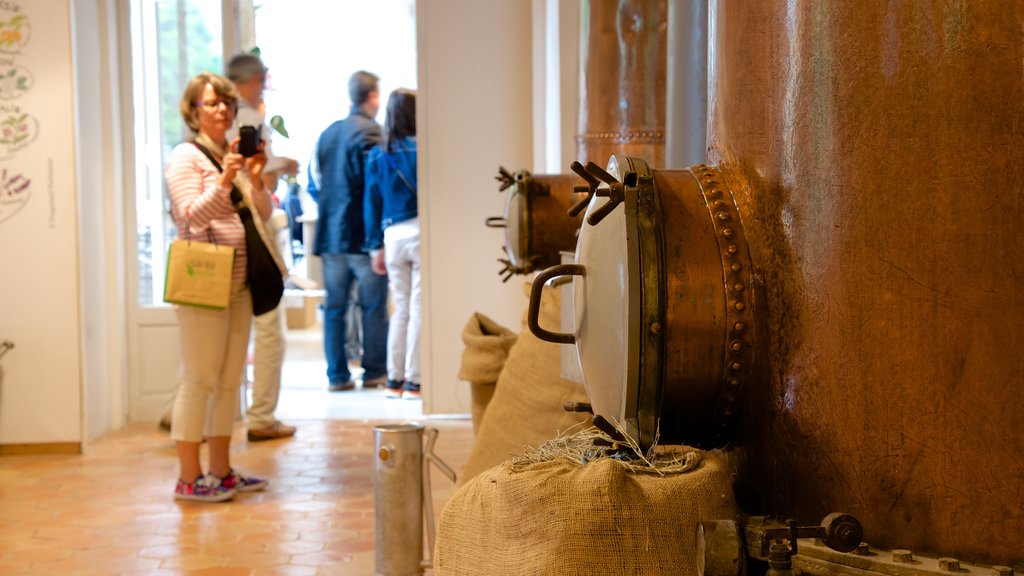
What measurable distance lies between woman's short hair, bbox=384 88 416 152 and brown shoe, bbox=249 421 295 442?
2.13m

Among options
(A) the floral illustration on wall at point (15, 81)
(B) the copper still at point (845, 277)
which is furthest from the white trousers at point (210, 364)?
Answer: (B) the copper still at point (845, 277)

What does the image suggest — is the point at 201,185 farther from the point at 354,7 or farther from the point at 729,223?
the point at 354,7

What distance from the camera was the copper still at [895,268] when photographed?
52.3 inches

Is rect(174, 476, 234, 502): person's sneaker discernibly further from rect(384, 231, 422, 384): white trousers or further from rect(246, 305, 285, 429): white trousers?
rect(384, 231, 422, 384): white trousers

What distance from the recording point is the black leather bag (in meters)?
4.28

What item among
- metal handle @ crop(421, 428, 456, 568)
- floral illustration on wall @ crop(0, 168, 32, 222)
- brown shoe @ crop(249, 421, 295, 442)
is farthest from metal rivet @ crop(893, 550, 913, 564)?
floral illustration on wall @ crop(0, 168, 32, 222)

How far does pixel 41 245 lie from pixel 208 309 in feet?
5.29

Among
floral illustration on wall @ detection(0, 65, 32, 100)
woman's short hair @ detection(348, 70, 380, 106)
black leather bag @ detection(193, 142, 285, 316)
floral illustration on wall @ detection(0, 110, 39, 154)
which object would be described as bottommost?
black leather bag @ detection(193, 142, 285, 316)

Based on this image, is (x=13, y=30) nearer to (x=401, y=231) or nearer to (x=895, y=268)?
(x=401, y=231)

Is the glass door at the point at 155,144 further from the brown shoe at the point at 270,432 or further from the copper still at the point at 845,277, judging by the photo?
the copper still at the point at 845,277

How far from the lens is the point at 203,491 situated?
14.3 ft

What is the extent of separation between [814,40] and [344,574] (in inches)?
91.4

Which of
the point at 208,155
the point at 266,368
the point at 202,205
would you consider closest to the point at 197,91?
the point at 208,155

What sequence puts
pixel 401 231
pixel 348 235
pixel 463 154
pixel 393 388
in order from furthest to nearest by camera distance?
pixel 348 235 < pixel 393 388 < pixel 401 231 < pixel 463 154
